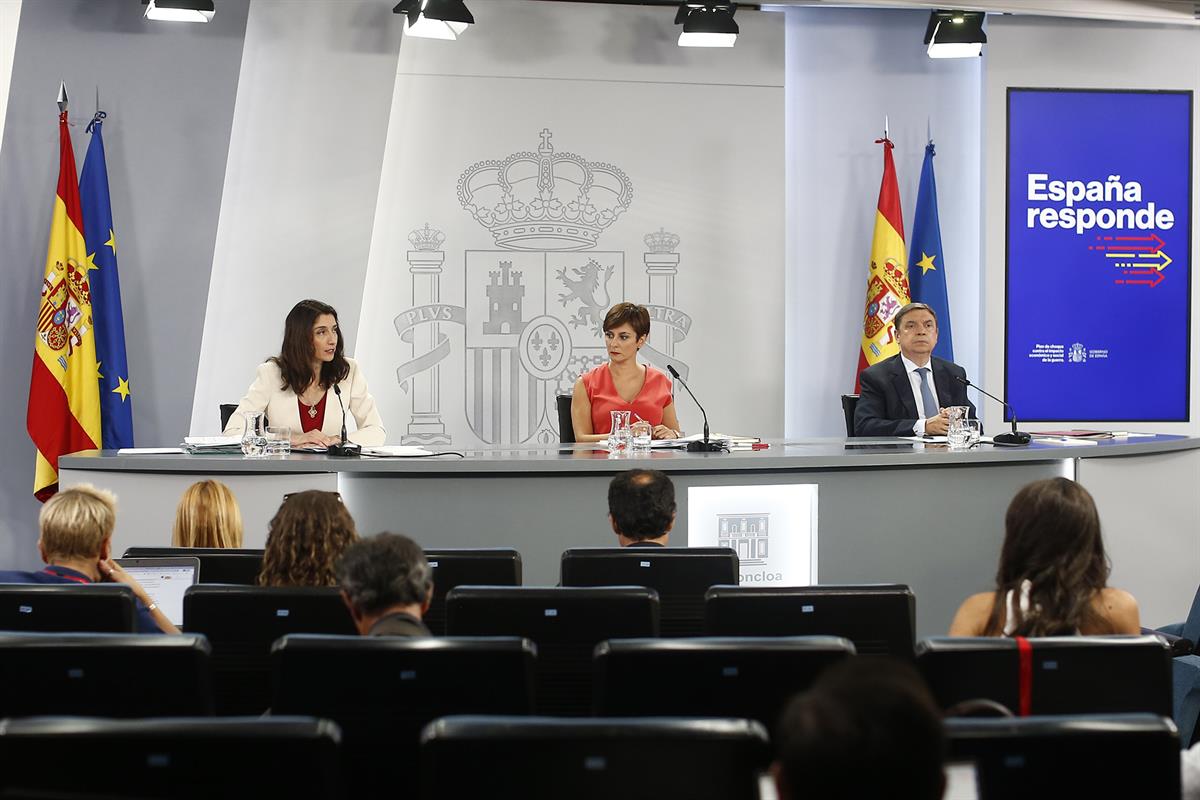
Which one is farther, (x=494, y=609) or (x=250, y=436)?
(x=250, y=436)

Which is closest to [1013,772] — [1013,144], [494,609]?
[494,609]

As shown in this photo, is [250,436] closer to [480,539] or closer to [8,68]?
[480,539]

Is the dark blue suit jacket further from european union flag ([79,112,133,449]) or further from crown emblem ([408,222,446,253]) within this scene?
european union flag ([79,112,133,449])

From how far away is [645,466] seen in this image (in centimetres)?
430

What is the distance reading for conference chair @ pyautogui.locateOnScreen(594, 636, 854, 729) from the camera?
192cm

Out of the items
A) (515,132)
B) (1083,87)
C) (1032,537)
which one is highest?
(1083,87)

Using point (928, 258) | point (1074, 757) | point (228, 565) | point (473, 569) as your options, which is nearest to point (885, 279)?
point (928, 258)

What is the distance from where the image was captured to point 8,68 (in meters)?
6.41

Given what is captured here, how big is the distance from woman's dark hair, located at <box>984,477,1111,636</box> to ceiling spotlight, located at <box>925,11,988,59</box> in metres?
5.11

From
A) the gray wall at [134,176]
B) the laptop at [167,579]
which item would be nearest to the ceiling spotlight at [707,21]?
the gray wall at [134,176]

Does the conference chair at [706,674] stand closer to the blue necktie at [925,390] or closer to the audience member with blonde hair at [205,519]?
the audience member with blonde hair at [205,519]

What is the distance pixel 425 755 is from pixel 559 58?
20.2ft

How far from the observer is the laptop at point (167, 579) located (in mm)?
3033

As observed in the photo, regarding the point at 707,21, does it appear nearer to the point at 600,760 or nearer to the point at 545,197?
the point at 545,197
